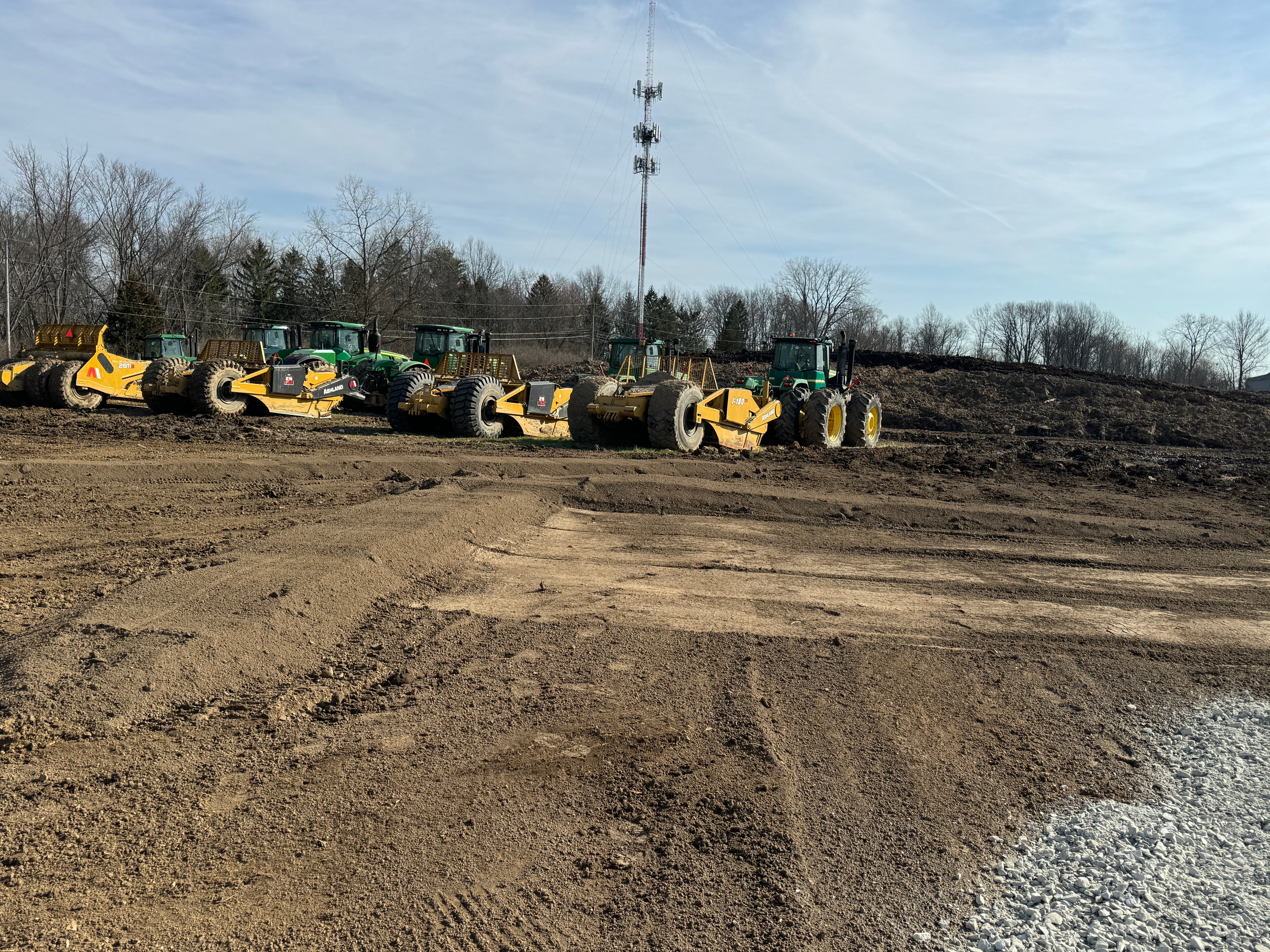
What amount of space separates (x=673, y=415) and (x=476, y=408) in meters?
4.52

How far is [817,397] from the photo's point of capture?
60.3 feet

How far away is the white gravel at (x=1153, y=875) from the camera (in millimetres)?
3066

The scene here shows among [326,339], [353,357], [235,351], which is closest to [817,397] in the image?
[353,357]

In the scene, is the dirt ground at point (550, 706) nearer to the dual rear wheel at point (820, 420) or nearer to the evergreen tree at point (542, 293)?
the dual rear wheel at point (820, 420)

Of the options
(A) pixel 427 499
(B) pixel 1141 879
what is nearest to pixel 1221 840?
(B) pixel 1141 879

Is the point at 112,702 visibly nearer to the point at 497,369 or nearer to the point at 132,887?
the point at 132,887

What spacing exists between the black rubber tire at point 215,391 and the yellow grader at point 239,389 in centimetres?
1

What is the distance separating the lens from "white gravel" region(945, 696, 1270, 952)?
10.1 ft

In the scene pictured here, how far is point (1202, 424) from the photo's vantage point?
30547 mm

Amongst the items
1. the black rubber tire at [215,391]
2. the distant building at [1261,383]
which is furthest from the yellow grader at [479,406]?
the distant building at [1261,383]

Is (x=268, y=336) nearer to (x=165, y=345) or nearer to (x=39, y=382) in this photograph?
(x=165, y=345)

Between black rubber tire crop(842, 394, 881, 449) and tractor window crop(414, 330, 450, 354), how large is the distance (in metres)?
11.2

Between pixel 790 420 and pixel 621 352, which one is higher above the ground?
pixel 621 352

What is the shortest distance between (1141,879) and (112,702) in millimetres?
5004
